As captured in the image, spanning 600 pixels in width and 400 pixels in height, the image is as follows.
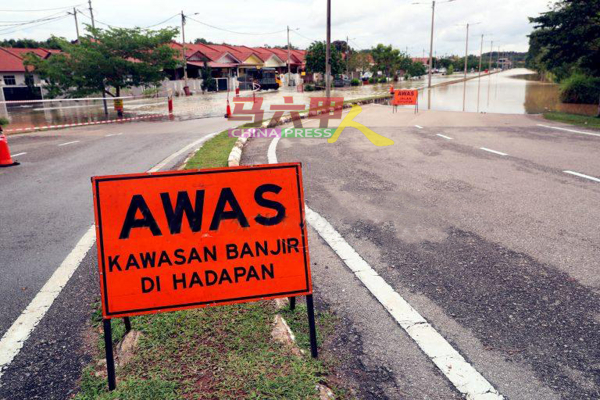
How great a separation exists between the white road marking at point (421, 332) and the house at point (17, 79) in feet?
129

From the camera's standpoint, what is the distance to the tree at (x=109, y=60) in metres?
23.5

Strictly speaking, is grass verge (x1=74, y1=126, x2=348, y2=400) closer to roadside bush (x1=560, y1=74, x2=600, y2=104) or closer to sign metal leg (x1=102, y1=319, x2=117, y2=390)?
sign metal leg (x1=102, y1=319, x2=117, y2=390)

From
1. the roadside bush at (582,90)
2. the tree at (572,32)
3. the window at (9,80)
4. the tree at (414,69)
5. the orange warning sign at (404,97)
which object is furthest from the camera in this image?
the tree at (414,69)

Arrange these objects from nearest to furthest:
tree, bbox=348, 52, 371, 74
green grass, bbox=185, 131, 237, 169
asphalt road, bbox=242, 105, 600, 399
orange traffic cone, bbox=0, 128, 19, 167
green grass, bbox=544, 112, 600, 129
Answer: asphalt road, bbox=242, 105, 600, 399 → green grass, bbox=185, 131, 237, 169 → orange traffic cone, bbox=0, 128, 19, 167 → green grass, bbox=544, 112, 600, 129 → tree, bbox=348, 52, 371, 74

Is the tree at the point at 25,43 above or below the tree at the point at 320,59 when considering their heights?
above

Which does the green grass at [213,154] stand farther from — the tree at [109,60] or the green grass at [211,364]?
the tree at [109,60]

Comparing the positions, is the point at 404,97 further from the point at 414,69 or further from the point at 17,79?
the point at 414,69

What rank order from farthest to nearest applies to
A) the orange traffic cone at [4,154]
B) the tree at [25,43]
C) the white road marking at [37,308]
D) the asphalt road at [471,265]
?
the tree at [25,43] → the orange traffic cone at [4,154] → the white road marking at [37,308] → the asphalt road at [471,265]

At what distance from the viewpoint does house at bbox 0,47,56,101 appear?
37.3 metres

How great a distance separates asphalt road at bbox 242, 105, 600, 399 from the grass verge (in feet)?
1.11

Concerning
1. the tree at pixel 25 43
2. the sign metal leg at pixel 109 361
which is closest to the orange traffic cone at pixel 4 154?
the sign metal leg at pixel 109 361

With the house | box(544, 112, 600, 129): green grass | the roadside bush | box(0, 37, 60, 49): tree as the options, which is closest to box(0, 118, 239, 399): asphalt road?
box(544, 112, 600, 129): green grass

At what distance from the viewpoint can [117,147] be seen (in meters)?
13.4

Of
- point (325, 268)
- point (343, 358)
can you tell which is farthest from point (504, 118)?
point (343, 358)
